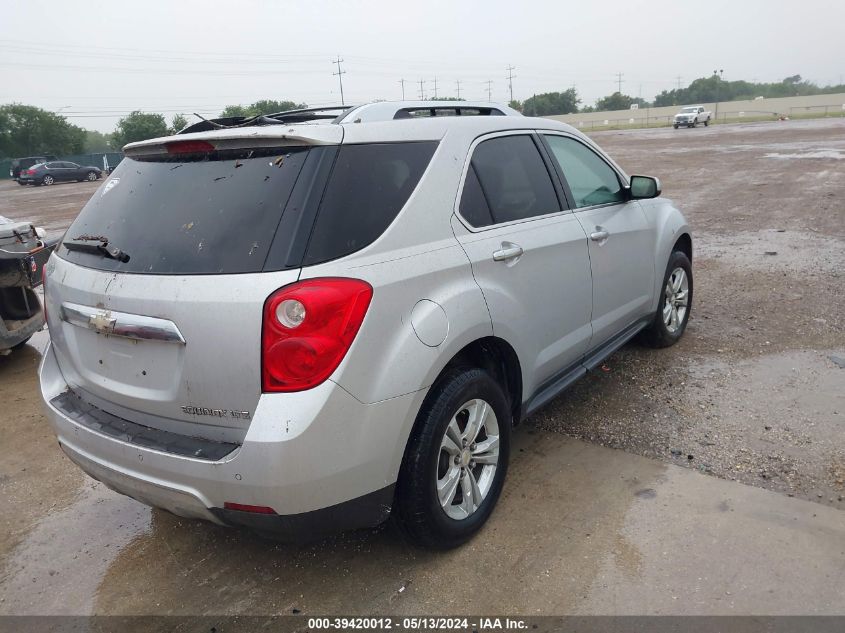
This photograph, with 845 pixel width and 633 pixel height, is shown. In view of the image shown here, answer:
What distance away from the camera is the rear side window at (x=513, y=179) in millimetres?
3174

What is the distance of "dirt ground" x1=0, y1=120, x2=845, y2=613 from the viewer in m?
2.72

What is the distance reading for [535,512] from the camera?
3.15 metres

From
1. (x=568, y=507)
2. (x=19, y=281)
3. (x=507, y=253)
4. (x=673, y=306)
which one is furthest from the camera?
(x=19, y=281)

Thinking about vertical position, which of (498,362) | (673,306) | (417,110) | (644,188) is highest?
(417,110)

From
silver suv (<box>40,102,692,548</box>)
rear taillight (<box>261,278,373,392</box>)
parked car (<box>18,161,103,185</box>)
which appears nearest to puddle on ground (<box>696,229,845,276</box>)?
silver suv (<box>40,102,692,548</box>)

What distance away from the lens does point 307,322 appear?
2246 mm

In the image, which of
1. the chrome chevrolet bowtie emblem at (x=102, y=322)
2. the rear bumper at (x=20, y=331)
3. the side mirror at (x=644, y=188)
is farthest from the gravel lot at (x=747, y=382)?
the rear bumper at (x=20, y=331)

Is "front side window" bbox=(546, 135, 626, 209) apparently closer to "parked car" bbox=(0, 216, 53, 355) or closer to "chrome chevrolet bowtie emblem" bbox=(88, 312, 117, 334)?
"chrome chevrolet bowtie emblem" bbox=(88, 312, 117, 334)

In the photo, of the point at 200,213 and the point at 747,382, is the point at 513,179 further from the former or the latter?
the point at 747,382

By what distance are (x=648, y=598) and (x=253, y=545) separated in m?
1.75

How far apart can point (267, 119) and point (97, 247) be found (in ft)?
3.13

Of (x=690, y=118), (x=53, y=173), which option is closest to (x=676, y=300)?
(x=53, y=173)

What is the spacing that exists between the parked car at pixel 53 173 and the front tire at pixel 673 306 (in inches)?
1543

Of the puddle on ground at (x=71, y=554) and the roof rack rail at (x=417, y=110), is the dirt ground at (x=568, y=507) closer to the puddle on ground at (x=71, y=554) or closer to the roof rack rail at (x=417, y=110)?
the puddle on ground at (x=71, y=554)
